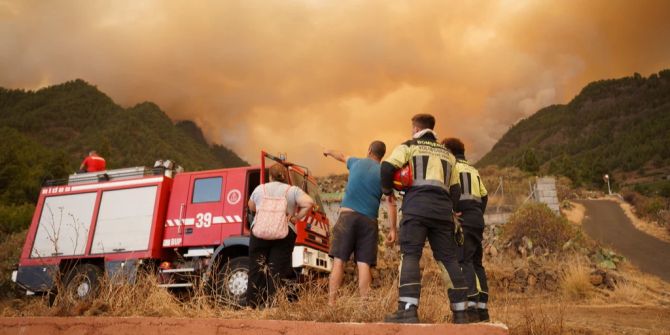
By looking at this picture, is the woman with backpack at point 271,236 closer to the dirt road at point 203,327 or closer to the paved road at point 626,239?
the dirt road at point 203,327

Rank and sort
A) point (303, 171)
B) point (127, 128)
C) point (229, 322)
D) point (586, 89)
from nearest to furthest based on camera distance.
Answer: point (229, 322)
point (303, 171)
point (127, 128)
point (586, 89)

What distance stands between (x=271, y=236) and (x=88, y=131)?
79155mm

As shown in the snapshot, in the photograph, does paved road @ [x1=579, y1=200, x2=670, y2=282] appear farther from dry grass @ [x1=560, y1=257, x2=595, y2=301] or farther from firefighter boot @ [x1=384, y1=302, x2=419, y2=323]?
firefighter boot @ [x1=384, y1=302, x2=419, y2=323]

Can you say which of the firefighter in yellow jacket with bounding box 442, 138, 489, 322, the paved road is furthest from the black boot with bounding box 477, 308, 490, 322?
the paved road

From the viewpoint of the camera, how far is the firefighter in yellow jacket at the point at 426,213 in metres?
3.42

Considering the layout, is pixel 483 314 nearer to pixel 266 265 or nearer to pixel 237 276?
pixel 266 265

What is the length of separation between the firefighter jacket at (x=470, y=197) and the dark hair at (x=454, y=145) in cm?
8

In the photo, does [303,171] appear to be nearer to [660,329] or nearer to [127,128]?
[660,329]

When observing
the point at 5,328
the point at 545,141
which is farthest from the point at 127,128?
the point at 545,141

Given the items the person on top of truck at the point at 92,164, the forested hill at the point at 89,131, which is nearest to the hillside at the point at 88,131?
the forested hill at the point at 89,131

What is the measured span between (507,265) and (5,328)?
32.3ft

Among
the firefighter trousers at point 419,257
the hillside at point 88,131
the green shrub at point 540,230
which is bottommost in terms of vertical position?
the firefighter trousers at point 419,257

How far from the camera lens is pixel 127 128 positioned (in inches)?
2817

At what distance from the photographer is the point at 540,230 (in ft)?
46.3
